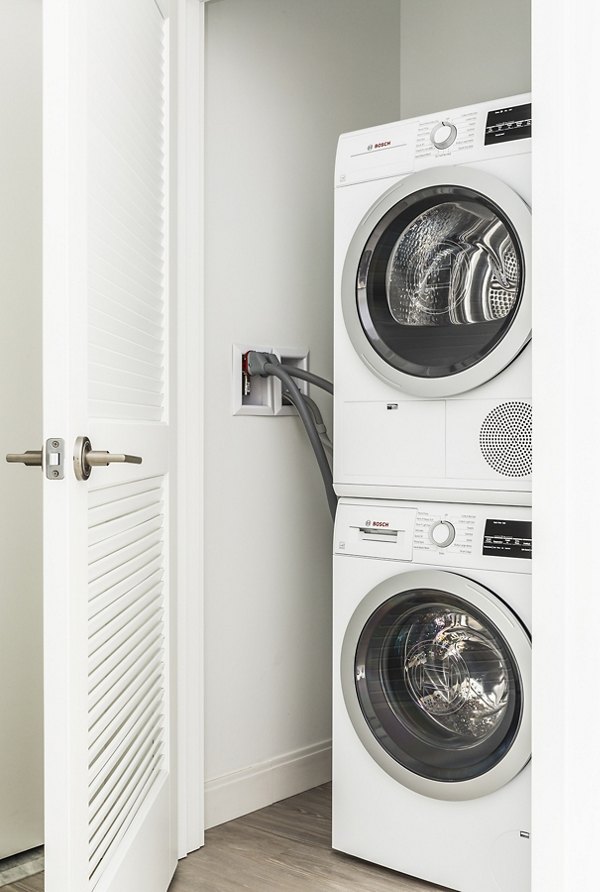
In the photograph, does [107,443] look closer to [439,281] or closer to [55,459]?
[55,459]

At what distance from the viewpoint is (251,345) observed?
2.34m

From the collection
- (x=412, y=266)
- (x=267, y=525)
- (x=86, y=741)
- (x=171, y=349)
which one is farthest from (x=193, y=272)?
(x=86, y=741)

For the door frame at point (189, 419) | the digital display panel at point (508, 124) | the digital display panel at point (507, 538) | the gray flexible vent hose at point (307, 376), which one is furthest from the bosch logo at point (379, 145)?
the digital display panel at point (507, 538)

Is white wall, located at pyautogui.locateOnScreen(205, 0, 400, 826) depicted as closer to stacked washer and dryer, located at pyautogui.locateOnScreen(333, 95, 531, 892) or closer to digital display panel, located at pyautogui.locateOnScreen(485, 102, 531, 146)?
stacked washer and dryer, located at pyautogui.locateOnScreen(333, 95, 531, 892)

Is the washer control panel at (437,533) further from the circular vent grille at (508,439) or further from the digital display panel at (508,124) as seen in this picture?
the digital display panel at (508,124)

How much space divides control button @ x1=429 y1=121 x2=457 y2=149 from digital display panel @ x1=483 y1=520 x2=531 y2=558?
33.1 inches

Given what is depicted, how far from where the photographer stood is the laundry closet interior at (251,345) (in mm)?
2018

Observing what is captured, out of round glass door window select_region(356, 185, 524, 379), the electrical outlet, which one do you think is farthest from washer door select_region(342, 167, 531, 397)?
the electrical outlet

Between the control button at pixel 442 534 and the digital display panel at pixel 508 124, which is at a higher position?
the digital display panel at pixel 508 124

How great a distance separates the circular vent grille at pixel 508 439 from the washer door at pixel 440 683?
26 cm

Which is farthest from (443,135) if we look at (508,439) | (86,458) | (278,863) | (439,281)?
(278,863)

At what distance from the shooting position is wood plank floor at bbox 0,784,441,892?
6.27 feet

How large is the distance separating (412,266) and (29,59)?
102cm
